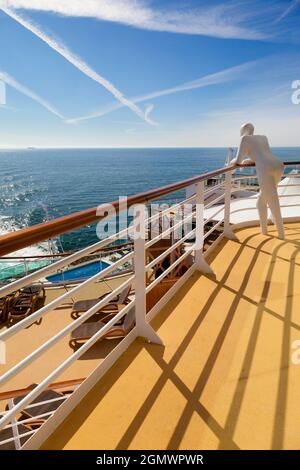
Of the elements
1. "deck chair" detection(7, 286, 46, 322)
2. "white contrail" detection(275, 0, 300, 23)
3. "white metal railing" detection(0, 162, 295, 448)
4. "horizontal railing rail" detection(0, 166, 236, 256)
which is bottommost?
"deck chair" detection(7, 286, 46, 322)

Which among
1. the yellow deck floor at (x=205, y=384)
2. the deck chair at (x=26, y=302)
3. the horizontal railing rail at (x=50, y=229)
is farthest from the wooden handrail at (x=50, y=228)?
the deck chair at (x=26, y=302)

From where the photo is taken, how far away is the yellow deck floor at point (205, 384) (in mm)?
1236

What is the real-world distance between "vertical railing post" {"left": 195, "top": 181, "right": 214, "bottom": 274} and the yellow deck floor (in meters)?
0.46

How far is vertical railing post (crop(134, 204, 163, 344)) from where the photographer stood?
160 cm

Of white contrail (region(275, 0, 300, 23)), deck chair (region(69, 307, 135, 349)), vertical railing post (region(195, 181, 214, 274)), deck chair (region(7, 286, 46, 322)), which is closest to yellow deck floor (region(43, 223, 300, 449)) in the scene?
vertical railing post (region(195, 181, 214, 274))

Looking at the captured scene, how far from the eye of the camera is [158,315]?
7.28ft

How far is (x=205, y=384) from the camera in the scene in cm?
153

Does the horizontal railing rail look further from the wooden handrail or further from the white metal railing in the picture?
the white metal railing

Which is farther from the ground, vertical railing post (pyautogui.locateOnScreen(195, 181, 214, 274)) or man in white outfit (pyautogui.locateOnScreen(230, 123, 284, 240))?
man in white outfit (pyautogui.locateOnScreen(230, 123, 284, 240))

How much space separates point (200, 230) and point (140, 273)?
1.26m

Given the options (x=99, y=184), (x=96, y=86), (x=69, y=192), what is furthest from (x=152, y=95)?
(x=69, y=192)

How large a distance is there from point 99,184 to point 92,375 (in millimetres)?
65090

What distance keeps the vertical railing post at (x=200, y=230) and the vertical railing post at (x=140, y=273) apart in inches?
44.1
